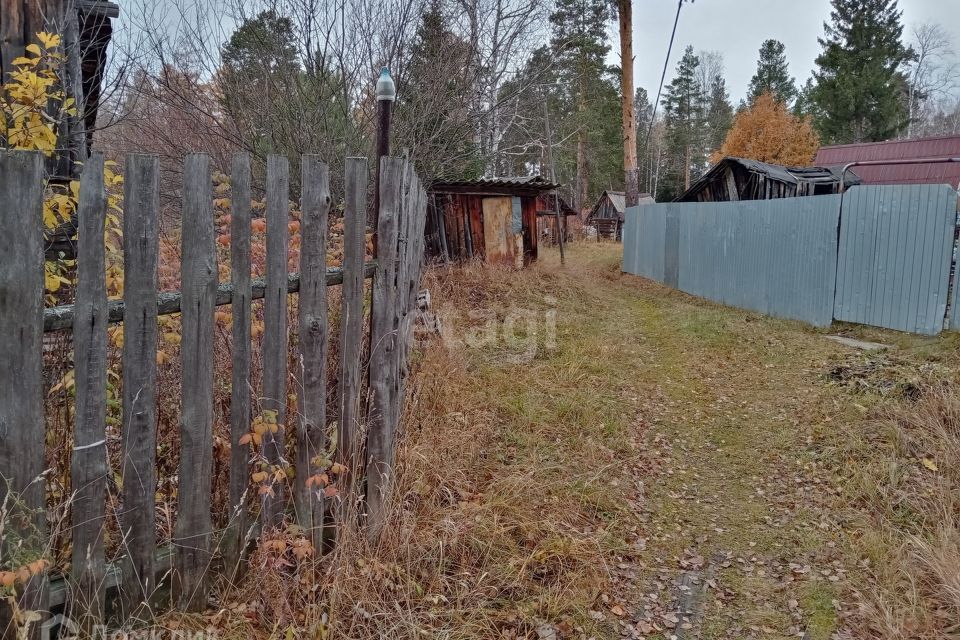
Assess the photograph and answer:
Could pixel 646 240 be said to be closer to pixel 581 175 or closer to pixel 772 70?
pixel 581 175

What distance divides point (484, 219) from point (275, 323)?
36.3 ft

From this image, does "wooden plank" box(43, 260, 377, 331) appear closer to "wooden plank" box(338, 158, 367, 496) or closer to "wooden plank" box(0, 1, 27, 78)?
"wooden plank" box(338, 158, 367, 496)

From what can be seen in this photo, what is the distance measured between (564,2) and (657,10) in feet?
21.6

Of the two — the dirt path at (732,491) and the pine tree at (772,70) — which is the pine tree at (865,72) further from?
the dirt path at (732,491)

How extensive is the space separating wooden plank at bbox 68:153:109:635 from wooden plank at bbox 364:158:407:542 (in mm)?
1097

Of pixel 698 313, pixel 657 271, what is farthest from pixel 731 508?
pixel 657 271

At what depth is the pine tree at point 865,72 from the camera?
25697 mm

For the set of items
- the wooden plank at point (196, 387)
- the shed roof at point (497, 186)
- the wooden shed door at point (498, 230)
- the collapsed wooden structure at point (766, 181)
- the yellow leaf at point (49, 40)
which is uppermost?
the collapsed wooden structure at point (766, 181)

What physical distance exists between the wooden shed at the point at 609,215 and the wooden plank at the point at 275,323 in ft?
105

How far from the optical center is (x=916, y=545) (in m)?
2.80

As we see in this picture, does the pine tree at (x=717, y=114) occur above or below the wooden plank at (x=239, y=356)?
above

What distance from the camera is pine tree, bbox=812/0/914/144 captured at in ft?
84.3

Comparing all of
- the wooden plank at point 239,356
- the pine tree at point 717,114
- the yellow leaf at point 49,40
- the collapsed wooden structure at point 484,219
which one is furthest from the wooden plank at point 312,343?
the pine tree at point 717,114

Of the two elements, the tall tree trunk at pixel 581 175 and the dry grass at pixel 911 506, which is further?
the tall tree trunk at pixel 581 175
